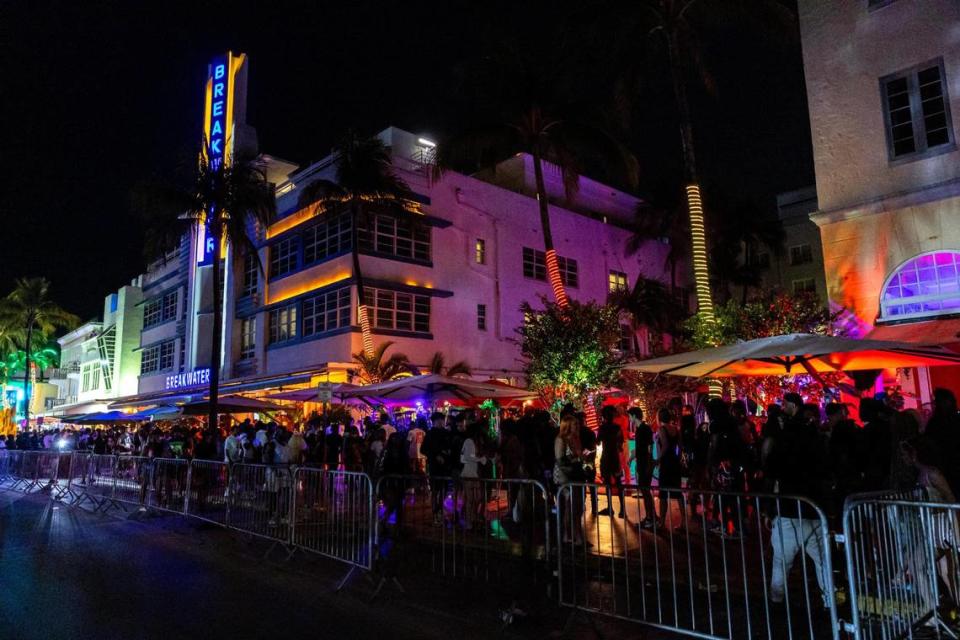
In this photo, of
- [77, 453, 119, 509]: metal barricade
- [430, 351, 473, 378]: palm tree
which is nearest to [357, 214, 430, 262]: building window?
[430, 351, 473, 378]: palm tree

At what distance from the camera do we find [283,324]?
31094mm

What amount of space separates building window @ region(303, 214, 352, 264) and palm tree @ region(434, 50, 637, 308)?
715 cm

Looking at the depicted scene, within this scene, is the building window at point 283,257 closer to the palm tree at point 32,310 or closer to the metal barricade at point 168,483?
the metal barricade at point 168,483

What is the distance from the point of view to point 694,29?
1714cm

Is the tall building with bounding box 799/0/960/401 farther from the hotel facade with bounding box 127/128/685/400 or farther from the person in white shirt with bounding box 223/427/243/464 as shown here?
the person in white shirt with bounding box 223/427/243/464

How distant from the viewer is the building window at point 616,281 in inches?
1453

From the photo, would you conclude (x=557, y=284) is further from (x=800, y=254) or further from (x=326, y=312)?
(x=800, y=254)

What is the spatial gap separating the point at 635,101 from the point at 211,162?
14037mm

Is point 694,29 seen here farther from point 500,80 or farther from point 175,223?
point 175,223

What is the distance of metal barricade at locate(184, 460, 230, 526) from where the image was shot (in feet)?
40.5

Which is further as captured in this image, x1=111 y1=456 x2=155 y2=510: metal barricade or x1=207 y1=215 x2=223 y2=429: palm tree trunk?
x1=207 y1=215 x2=223 y2=429: palm tree trunk

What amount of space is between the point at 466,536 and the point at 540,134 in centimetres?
1473

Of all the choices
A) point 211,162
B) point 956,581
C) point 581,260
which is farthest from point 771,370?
point 581,260

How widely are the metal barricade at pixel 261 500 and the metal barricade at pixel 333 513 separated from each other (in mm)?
112
